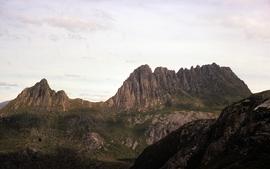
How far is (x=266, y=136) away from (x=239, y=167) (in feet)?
79.1

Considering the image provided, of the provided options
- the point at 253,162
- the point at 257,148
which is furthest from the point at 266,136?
the point at 253,162

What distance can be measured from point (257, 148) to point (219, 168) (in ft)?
59.9

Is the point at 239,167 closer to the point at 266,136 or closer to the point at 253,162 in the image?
the point at 253,162

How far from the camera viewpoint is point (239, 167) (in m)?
184

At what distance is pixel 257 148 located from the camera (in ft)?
644

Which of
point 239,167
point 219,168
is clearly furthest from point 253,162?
point 219,168

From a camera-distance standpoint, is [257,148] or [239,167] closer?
[239,167]

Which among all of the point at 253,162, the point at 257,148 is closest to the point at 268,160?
the point at 253,162

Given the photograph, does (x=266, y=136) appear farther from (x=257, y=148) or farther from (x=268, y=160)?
(x=268, y=160)

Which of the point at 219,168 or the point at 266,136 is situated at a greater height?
the point at 266,136

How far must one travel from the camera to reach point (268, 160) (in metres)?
178

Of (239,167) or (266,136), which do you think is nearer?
(239,167)

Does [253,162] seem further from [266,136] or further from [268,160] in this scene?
[266,136]

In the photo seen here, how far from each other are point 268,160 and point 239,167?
12.1 m
